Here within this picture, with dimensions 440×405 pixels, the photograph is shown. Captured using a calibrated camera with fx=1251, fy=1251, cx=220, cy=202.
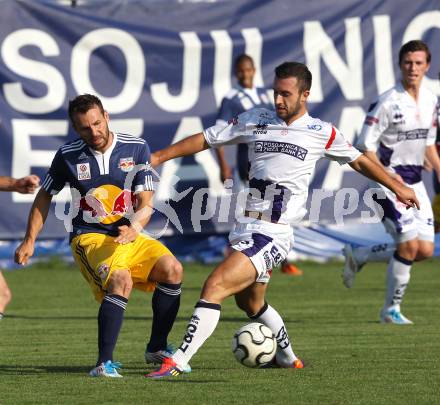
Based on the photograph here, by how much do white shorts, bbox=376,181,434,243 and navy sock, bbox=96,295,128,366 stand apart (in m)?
4.02

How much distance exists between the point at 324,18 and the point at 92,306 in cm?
655

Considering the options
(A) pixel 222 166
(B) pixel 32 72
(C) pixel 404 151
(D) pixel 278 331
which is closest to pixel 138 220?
(D) pixel 278 331

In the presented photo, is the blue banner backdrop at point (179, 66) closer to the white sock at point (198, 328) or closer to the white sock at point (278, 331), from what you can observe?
the white sock at point (278, 331)

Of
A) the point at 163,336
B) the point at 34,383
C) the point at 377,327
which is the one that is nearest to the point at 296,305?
the point at 377,327

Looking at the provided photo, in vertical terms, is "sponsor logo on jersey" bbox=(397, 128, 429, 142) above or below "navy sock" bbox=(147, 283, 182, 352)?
above

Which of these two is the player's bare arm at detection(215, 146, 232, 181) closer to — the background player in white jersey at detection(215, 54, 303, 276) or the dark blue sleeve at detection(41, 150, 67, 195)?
the background player in white jersey at detection(215, 54, 303, 276)

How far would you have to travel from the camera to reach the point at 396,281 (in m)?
11.5

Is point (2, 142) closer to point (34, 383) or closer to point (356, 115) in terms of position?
point (356, 115)

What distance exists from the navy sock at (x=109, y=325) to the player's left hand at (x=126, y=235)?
18.0 inches

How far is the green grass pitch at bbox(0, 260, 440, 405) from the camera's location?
23.8 ft

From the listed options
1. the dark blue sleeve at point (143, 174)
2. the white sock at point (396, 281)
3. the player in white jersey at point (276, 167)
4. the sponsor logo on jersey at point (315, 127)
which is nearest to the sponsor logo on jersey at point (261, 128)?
the player in white jersey at point (276, 167)

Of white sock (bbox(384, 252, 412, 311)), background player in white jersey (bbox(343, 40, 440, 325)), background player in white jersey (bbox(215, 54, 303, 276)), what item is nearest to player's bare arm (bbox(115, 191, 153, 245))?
background player in white jersey (bbox(343, 40, 440, 325))

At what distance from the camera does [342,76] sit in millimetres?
17812

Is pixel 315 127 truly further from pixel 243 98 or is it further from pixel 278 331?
pixel 243 98
